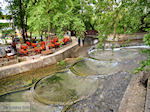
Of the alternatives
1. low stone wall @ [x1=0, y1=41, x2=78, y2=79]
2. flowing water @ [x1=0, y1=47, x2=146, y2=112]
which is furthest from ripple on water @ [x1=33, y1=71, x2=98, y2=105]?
low stone wall @ [x1=0, y1=41, x2=78, y2=79]

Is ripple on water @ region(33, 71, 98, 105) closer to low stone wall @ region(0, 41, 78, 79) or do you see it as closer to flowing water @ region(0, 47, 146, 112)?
flowing water @ region(0, 47, 146, 112)

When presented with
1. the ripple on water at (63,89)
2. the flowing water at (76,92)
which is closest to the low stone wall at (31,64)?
the flowing water at (76,92)

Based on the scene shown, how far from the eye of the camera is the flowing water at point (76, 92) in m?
6.35

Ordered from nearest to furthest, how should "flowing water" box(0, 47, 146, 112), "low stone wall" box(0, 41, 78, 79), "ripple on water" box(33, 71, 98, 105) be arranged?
"flowing water" box(0, 47, 146, 112)
"ripple on water" box(33, 71, 98, 105)
"low stone wall" box(0, 41, 78, 79)

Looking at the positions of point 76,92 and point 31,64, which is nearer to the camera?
point 76,92

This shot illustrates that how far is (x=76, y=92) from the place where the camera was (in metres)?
7.70

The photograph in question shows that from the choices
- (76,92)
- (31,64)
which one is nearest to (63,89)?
(76,92)

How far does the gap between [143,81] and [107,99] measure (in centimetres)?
214

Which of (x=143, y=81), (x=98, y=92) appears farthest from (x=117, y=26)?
(x=98, y=92)

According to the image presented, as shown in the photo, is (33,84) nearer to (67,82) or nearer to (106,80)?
(67,82)

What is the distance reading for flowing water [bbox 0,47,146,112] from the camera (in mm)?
6350

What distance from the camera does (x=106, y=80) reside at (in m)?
8.60

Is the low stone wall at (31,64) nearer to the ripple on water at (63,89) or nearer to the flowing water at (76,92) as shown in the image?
the flowing water at (76,92)

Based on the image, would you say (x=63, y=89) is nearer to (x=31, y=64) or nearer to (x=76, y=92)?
(x=76, y=92)
